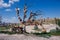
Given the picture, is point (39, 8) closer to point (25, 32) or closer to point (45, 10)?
point (45, 10)

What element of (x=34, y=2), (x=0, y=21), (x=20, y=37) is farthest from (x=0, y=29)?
(x=34, y=2)

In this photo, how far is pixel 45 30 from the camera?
5895mm

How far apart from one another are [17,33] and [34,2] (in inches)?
41.1

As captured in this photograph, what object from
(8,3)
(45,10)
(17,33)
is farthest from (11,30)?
(45,10)

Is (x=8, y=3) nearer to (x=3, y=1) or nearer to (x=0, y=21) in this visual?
→ (x=3, y=1)

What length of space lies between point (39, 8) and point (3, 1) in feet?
3.54

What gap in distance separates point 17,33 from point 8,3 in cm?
92

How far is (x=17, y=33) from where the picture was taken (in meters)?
6.02

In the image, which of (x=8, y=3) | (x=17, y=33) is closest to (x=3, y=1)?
(x=8, y=3)

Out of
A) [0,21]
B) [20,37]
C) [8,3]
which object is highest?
[8,3]

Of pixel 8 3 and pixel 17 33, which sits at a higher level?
pixel 8 3

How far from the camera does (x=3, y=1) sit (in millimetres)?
5980

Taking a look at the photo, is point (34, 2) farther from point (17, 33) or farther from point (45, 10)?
point (17, 33)

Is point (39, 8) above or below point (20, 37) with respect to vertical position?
above
